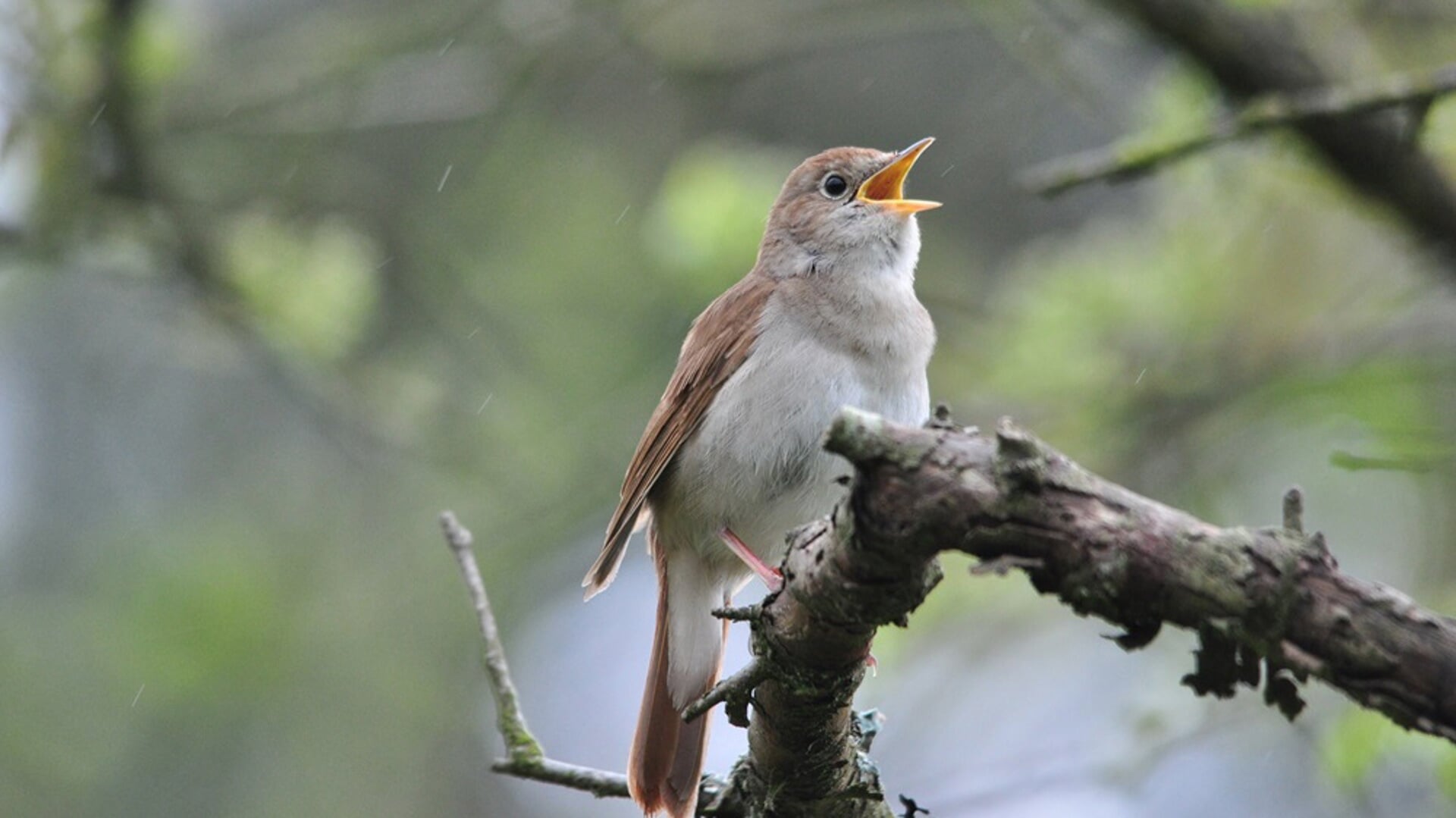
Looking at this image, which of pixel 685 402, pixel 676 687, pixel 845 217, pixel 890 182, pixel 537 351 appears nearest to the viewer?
pixel 676 687

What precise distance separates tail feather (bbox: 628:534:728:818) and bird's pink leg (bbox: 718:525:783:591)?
0.20 m

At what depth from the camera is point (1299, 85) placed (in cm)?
593

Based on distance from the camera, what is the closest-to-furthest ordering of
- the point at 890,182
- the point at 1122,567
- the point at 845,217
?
the point at 1122,567 → the point at 845,217 → the point at 890,182

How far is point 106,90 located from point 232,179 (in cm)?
271

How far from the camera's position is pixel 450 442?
6.52 metres

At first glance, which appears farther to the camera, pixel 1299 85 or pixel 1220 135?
pixel 1299 85

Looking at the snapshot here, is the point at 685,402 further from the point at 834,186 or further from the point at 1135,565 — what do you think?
the point at 1135,565

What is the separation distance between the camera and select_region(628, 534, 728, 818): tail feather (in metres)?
3.92

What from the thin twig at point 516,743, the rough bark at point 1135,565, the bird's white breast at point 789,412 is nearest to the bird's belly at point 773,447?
the bird's white breast at point 789,412

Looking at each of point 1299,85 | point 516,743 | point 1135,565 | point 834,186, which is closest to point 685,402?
point 834,186

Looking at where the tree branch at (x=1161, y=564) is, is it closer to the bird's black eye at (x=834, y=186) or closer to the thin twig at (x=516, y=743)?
the thin twig at (x=516, y=743)

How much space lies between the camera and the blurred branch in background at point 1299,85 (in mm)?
5727

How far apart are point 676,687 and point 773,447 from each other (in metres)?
0.71

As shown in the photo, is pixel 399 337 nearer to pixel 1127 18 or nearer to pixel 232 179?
pixel 232 179
